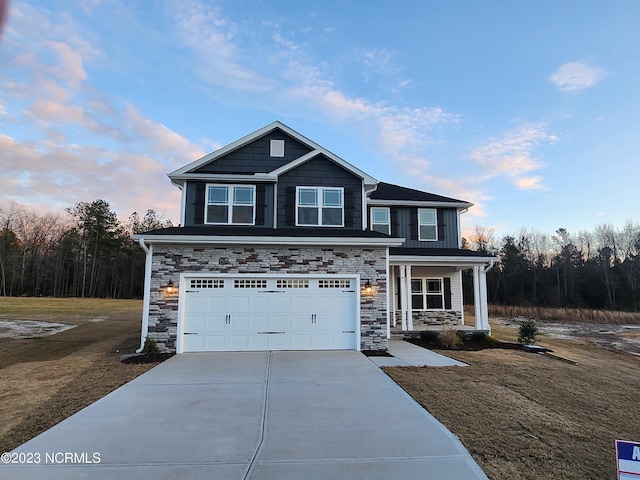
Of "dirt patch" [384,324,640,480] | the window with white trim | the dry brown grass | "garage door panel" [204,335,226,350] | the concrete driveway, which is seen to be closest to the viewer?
the concrete driveway

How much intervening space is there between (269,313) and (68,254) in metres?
47.4

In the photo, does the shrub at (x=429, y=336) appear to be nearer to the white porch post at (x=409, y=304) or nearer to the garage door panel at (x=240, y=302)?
the white porch post at (x=409, y=304)

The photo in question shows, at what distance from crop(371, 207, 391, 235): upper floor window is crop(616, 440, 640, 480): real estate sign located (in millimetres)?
12628

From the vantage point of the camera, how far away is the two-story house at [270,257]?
32.9ft

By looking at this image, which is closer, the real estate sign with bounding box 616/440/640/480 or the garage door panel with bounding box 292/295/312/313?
the real estate sign with bounding box 616/440/640/480

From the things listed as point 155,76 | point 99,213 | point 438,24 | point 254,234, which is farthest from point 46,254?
point 438,24

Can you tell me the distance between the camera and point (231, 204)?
12.0 metres

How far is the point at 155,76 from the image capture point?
42.4 ft

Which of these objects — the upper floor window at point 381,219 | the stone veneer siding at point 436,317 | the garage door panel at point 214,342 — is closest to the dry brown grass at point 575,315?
the stone veneer siding at point 436,317

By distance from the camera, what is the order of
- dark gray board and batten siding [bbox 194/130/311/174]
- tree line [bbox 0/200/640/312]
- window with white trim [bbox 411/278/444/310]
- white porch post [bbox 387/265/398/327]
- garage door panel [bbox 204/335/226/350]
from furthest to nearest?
tree line [bbox 0/200/640/312] → window with white trim [bbox 411/278/444/310] → white porch post [bbox 387/265/398/327] → dark gray board and batten siding [bbox 194/130/311/174] → garage door panel [bbox 204/335/226/350]

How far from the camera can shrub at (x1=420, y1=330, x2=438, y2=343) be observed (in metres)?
12.7

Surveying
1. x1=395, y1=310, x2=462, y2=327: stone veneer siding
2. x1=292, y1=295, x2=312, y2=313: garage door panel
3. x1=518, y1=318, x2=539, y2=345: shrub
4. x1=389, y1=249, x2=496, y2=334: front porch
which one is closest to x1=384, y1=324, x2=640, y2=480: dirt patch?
x1=518, y1=318, x2=539, y2=345: shrub

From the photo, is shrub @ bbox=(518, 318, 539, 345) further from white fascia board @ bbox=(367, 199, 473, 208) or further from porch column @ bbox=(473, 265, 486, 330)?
white fascia board @ bbox=(367, 199, 473, 208)

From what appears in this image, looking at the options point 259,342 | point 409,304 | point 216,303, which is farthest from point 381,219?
point 216,303
